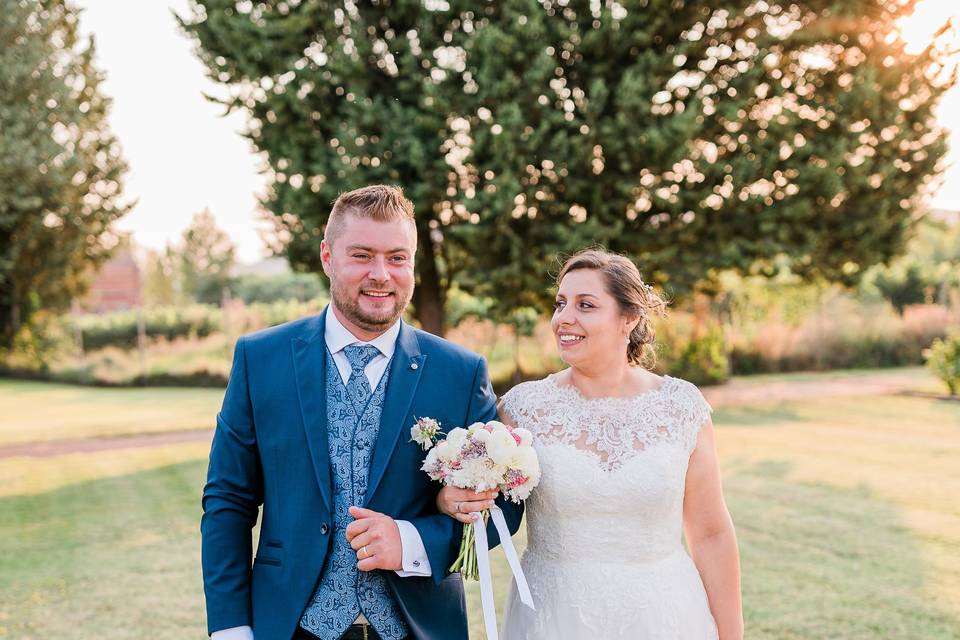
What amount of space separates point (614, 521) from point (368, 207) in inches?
57.5

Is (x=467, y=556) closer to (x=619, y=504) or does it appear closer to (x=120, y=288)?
(x=619, y=504)

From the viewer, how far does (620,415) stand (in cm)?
299

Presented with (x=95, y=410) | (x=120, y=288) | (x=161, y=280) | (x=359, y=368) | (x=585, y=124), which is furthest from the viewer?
(x=120, y=288)

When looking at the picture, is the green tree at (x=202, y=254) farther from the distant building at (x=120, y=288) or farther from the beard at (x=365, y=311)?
the beard at (x=365, y=311)

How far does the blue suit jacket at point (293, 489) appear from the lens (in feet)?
7.88

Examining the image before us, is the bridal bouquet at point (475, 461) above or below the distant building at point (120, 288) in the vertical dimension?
above

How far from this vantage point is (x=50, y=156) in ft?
40.8

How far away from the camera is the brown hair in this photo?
2482mm

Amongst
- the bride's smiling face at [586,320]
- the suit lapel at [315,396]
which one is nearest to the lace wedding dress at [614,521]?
the bride's smiling face at [586,320]

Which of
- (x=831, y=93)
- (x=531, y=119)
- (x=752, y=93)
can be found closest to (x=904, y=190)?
(x=831, y=93)

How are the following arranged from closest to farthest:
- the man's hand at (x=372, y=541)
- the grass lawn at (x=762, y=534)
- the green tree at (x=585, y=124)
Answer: the man's hand at (x=372, y=541)
the grass lawn at (x=762, y=534)
the green tree at (x=585, y=124)

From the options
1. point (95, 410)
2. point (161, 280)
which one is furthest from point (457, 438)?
point (161, 280)

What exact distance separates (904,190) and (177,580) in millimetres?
12044

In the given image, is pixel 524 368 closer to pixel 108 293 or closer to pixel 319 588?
pixel 319 588
